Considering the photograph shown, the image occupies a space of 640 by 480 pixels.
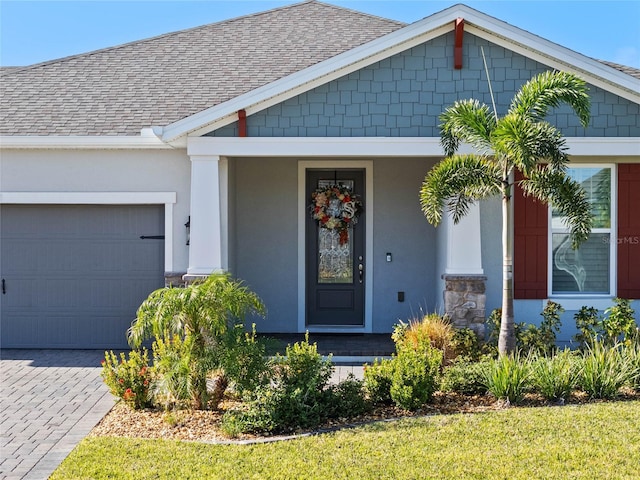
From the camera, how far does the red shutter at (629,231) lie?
961 cm

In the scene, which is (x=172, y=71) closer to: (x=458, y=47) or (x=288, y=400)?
(x=458, y=47)

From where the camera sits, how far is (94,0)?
40.1 ft

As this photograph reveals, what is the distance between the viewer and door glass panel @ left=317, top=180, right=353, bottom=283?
10.9 meters

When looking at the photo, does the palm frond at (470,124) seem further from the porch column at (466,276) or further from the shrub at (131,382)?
the shrub at (131,382)

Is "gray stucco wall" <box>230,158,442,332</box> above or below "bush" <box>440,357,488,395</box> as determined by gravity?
above

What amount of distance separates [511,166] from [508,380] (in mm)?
2537

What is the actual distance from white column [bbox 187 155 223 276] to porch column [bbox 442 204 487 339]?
324cm

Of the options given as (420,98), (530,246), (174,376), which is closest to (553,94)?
(420,98)

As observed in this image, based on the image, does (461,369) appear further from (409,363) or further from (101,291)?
(101,291)

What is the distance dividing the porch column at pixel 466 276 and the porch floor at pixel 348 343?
112 centimetres

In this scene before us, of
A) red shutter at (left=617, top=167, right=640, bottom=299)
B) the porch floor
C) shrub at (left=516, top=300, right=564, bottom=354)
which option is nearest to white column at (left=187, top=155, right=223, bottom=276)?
the porch floor

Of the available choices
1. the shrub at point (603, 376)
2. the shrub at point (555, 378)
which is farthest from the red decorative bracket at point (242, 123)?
the shrub at point (603, 376)

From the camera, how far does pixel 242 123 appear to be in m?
8.97

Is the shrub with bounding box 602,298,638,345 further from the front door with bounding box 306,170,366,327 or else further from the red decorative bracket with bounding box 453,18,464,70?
the red decorative bracket with bounding box 453,18,464,70
